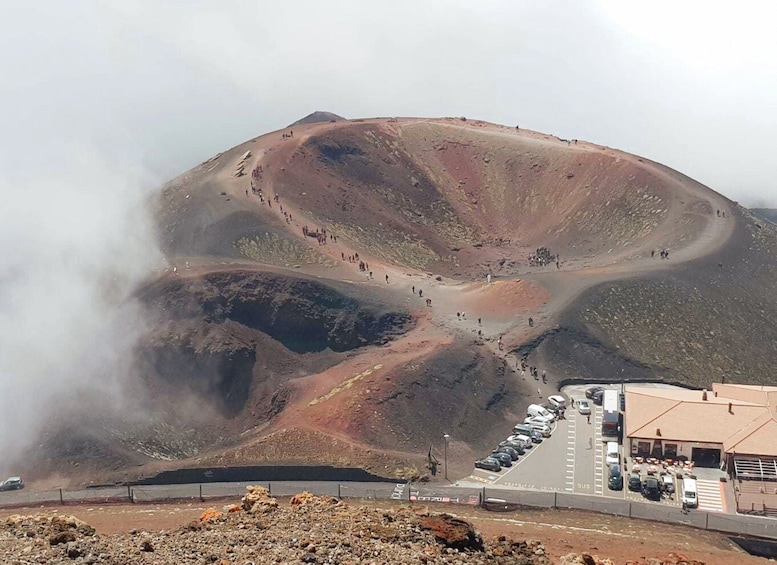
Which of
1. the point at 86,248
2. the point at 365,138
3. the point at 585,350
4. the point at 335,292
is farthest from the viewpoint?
the point at 365,138

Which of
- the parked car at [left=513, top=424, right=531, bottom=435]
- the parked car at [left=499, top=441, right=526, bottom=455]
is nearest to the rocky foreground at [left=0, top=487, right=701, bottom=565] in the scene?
the parked car at [left=499, top=441, right=526, bottom=455]

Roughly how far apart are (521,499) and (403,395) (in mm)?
17071

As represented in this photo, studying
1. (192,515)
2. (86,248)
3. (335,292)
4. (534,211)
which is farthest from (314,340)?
(534,211)

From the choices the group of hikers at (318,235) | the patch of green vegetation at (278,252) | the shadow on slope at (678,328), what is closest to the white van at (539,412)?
the shadow on slope at (678,328)

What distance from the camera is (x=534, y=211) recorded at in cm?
11812

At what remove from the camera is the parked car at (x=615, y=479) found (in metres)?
57.8

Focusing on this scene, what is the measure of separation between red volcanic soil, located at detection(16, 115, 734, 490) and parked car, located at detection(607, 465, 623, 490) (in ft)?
36.6

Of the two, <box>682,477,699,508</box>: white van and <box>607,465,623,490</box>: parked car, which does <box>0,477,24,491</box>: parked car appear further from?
<box>682,477,699,508</box>: white van

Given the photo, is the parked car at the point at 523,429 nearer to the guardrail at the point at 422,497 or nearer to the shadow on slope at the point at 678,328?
the guardrail at the point at 422,497

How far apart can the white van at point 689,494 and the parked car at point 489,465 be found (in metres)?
13.2

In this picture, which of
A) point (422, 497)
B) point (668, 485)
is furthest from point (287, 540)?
point (668, 485)

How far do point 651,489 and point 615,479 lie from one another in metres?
2.62

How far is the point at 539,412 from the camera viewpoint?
70.8m

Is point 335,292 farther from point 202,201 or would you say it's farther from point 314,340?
point 202,201
